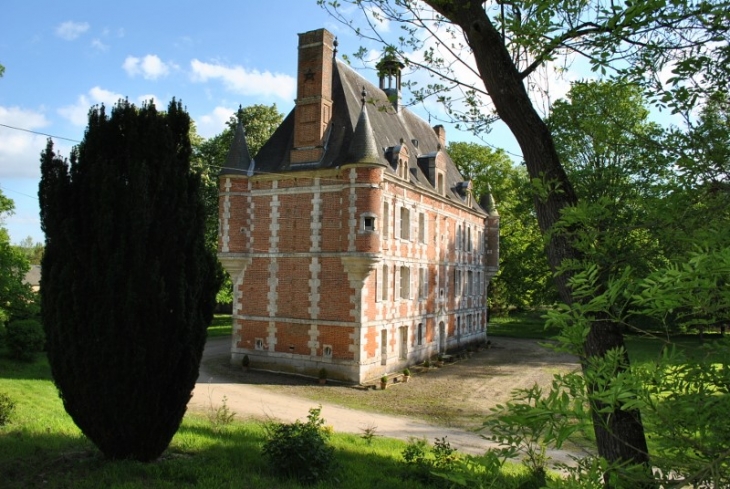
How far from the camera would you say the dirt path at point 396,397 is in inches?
592

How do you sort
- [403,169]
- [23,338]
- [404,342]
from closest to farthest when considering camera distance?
[23,338], [403,169], [404,342]

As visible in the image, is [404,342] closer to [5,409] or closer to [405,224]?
[405,224]

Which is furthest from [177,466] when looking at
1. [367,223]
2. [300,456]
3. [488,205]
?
[488,205]

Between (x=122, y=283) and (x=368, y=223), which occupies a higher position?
(x=368, y=223)

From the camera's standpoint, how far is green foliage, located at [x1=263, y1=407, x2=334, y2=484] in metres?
8.29

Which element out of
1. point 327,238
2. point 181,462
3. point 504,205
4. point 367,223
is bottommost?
point 181,462

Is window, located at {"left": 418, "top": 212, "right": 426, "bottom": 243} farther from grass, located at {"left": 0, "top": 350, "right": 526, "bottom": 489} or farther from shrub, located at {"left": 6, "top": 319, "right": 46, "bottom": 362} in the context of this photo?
shrub, located at {"left": 6, "top": 319, "right": 46, "bottom": 362}

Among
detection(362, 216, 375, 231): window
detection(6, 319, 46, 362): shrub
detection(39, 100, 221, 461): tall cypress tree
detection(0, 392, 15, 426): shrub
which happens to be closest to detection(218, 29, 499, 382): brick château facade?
detection(362, 216, 375, 231): window

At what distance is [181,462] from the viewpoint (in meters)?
8.52

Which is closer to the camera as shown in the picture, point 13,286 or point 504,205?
point 13,286

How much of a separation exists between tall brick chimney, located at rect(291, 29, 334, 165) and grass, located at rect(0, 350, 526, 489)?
1280 cm

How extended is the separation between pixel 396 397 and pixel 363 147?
9174 mm

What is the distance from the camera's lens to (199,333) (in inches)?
353

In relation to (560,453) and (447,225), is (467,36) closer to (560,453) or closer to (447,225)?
(560,453)
